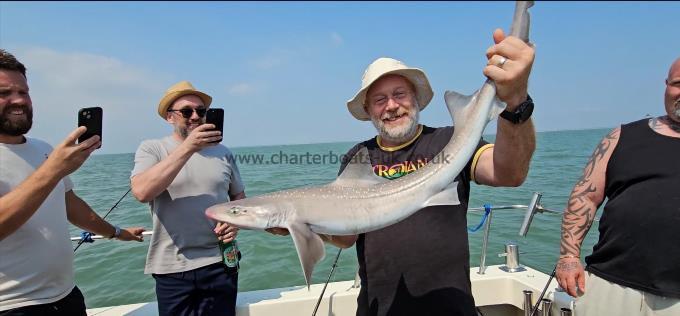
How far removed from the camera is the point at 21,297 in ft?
8.29

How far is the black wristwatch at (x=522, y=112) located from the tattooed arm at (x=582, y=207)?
55.6 inches

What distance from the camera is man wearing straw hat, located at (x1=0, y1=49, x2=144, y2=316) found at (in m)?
2.26

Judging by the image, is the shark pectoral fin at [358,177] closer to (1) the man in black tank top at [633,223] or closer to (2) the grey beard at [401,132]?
(2) the grey beard at [401,132]

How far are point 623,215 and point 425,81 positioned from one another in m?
1.70

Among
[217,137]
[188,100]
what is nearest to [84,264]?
[188,100]

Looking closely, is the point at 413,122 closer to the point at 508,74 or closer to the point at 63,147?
the point at 508,74

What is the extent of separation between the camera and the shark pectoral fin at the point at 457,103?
6.81 ft

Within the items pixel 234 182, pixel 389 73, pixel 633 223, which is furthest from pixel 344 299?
pixel 633 223

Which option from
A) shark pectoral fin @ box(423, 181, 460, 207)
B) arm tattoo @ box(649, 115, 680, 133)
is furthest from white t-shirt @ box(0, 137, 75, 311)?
arm tattoo @ box(649, 115, 680, 133)

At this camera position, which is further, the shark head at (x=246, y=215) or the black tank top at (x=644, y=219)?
the black tank top at (x=644, y=219)

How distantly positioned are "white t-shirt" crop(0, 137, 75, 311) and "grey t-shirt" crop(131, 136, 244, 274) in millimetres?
661

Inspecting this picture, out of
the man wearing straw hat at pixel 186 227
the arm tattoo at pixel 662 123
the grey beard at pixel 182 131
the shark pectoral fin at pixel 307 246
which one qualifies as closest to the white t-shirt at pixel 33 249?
the man wearing straw hat at pixel 186 227

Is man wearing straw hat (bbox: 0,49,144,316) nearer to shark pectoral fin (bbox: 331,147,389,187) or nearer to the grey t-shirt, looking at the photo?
the grey t-shirt

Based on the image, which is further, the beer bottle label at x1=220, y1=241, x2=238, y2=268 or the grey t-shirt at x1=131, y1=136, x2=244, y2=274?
the beer bottle label at x1=220, y1=241, x2=238, y2=268
